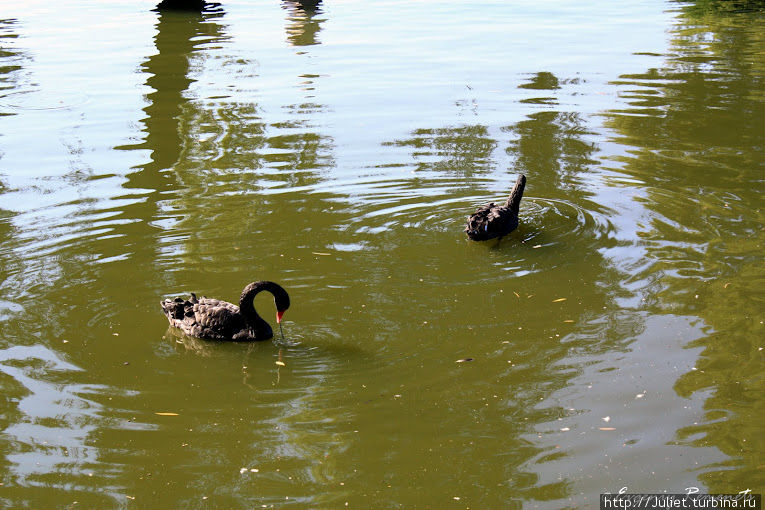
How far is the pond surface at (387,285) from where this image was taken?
5.57 metres

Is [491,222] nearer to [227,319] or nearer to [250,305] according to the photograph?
[250,305]

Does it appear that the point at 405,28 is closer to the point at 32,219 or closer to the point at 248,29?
the point at 248,29

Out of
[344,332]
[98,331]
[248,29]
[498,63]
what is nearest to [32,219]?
Result: [98,331]

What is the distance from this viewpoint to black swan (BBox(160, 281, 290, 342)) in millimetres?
6996

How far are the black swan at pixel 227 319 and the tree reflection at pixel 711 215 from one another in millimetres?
3166

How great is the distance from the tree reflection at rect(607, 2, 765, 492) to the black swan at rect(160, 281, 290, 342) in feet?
10.4

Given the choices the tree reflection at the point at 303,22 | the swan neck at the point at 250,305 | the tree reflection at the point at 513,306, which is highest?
the tree reflection at the point at 303,22

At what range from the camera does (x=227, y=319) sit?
706cm

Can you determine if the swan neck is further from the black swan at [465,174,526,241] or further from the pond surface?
the black swan at [465,174,526,241]

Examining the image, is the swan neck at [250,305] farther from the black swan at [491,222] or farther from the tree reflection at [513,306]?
the black swan at [491,222]

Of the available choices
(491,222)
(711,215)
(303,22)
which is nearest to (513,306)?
(491,222)

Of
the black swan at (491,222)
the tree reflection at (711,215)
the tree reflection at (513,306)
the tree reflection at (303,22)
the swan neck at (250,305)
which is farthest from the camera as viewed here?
the tree reflection at (303,22)

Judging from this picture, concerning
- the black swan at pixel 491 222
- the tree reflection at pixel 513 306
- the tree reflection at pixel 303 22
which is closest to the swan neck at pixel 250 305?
the tree reflection at pixel 513 306

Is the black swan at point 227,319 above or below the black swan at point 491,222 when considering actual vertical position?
below
